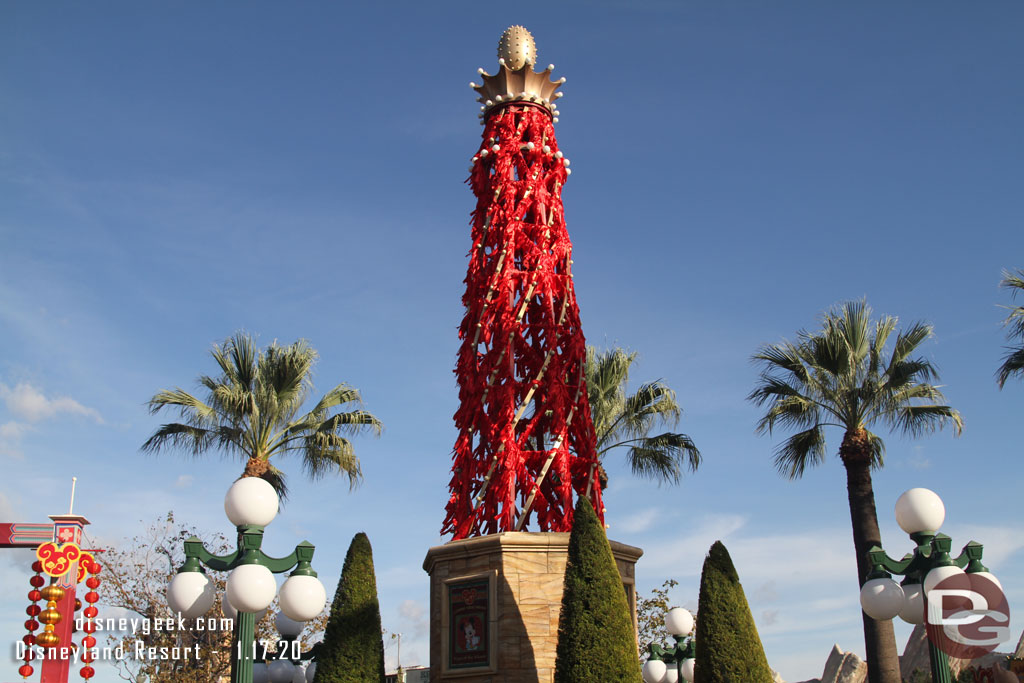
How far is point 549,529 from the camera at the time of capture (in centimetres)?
1548

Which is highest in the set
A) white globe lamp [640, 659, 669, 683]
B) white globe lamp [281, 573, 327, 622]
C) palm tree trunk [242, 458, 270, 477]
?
palm tree trunk [242, 458, 270, 477]

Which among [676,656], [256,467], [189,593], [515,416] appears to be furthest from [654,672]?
[256,467]

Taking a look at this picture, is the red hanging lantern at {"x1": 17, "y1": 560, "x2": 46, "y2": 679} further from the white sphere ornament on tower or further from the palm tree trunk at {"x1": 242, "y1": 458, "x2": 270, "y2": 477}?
the white sphere ornament on tower

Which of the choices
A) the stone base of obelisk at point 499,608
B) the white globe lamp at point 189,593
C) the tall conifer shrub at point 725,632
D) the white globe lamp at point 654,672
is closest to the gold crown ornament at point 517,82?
the stone base of obelisk at point 499,608

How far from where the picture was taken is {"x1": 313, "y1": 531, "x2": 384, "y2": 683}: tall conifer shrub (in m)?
11.4

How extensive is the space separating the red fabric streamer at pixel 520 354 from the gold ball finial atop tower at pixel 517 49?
3.09 ft

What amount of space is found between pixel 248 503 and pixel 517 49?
41.2ft

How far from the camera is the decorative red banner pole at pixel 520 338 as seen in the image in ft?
49.4

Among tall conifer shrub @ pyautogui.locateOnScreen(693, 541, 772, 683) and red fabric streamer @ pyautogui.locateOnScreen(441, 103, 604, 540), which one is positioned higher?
red fabric streamer @ pyautogui.locateOnScreen(441, 103, 604, 540)

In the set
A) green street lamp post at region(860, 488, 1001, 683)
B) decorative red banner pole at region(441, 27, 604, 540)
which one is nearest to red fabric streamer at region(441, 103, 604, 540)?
decorative red banner pole at region(441, 27, 604, 540)

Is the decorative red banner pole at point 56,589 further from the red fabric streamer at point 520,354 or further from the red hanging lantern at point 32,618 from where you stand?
the red fabric streamer at point 520,354

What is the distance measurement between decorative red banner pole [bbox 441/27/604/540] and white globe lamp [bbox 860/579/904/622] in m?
7.11

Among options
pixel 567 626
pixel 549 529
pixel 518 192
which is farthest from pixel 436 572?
pixel 518 192

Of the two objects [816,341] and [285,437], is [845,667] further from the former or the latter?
[285,437]
